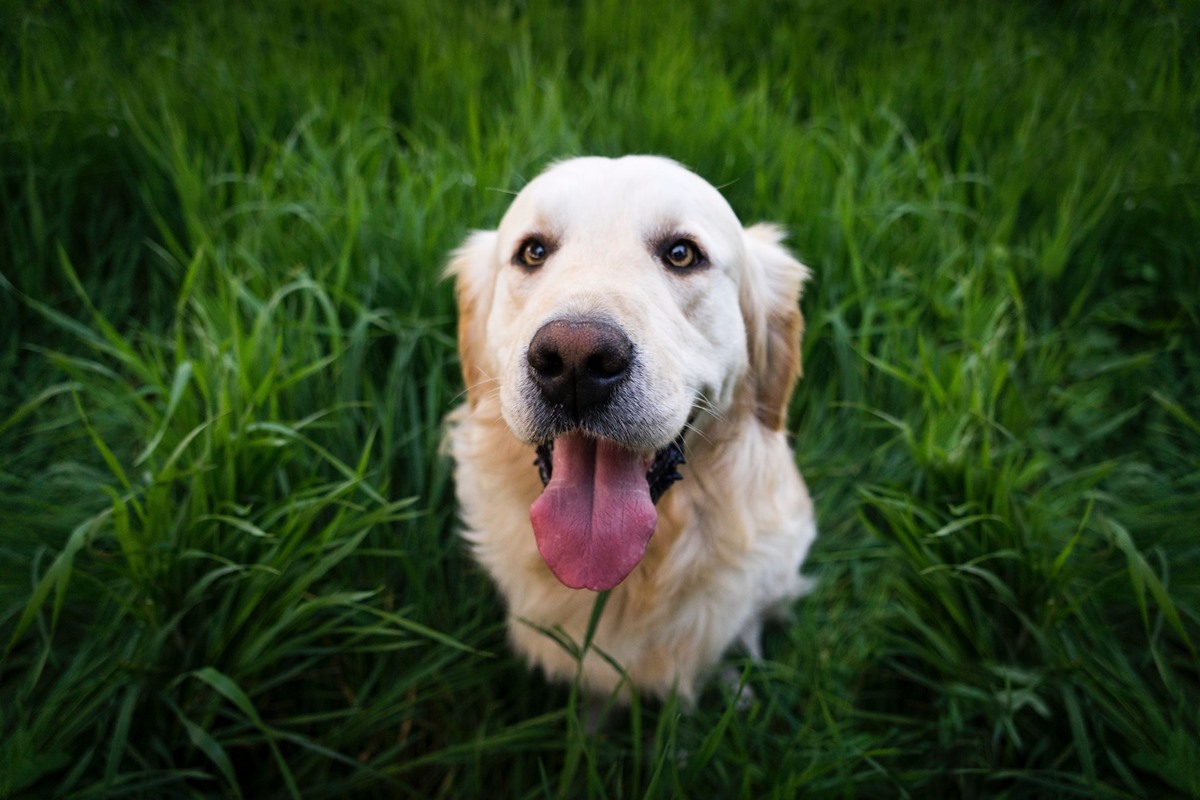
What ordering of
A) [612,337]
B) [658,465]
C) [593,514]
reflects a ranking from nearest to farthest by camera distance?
[612,337]
[593,514]
[658,465]

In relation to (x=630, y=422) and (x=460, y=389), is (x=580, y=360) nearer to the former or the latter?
(x=630, y=422)

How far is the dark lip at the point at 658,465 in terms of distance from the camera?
5.74 feet

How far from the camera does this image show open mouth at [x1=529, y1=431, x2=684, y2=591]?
1.62 m

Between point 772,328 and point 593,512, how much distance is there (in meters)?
0.85

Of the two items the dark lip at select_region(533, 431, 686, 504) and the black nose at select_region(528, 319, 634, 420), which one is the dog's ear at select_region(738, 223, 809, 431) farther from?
the black nose at select_region(528, 319, 634, 420)

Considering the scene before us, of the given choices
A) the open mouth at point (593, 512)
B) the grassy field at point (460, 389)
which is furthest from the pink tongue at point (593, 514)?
the grassy field at point (460, 389)

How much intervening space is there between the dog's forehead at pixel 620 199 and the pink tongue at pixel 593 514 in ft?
1.76

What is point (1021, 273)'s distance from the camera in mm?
2986

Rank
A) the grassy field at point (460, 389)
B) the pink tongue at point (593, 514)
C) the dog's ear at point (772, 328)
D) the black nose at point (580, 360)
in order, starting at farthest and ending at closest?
1. the dog's ear at point (772, 328)
2. the grassy field at point (460, 389)
3. the pink tongue at point (593, 514)
4. the black nose at point (580, 360)

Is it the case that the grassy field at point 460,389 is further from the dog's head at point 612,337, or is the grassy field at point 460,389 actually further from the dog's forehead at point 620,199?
the dog's forehead at point 620,199

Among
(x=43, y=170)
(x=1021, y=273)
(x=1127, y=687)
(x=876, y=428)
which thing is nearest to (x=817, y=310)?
(x=876, y=428)

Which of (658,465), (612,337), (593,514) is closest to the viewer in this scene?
(612,337)

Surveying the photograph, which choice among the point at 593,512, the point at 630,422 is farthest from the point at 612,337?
the point at 593,512

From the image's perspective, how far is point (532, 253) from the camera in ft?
6.07
